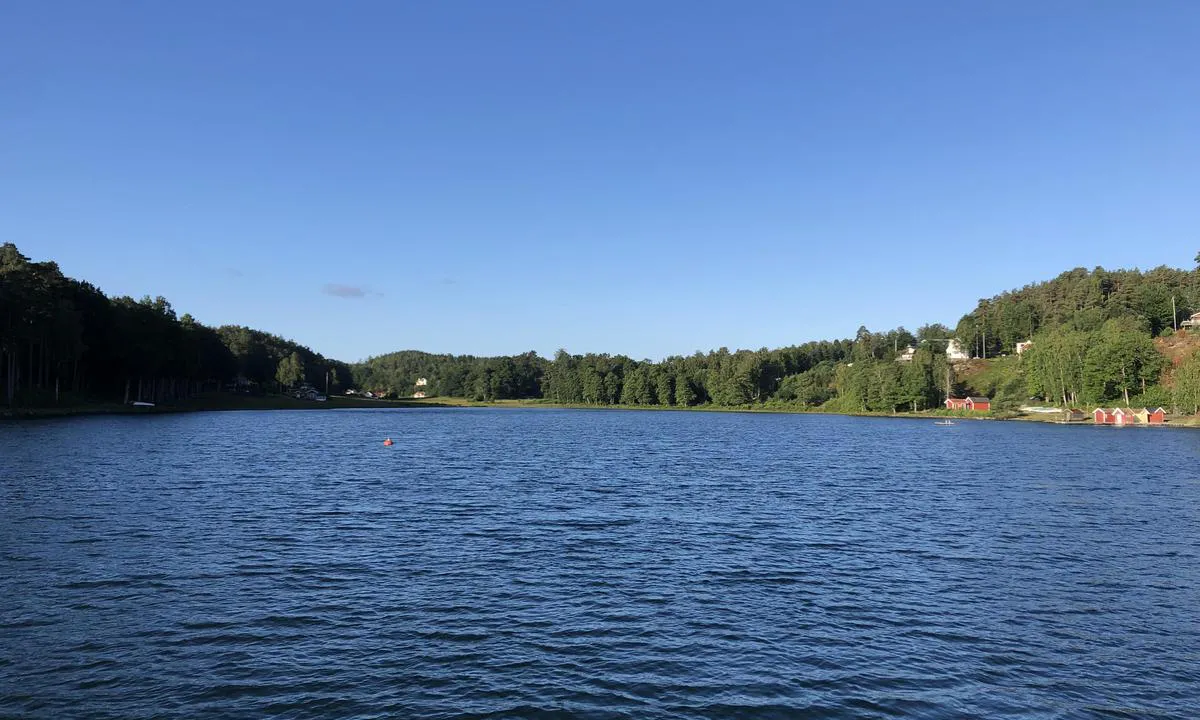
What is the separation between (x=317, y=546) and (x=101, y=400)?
14726cm

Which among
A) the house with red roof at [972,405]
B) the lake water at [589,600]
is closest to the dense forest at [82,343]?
the lake water at [589,600]

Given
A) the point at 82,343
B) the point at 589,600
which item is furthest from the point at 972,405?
the point at 82,343

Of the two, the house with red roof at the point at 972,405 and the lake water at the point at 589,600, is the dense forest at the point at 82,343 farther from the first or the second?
the house with red roof at the point at 972,405

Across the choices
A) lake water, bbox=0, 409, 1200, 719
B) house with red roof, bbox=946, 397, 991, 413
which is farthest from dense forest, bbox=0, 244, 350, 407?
house with red roof, bbox=946, 397, 991, 413

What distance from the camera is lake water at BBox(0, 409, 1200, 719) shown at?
15.0 metres

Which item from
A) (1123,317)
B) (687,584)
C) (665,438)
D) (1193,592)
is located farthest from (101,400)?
(1123,317)

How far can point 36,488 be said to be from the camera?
41031 mm

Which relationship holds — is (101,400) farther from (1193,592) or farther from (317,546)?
(1193,592)

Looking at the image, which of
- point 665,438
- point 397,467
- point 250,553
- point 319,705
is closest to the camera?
point 319,705

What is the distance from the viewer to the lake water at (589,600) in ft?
49.1

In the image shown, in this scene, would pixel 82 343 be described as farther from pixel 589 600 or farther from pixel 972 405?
pixel 972 405

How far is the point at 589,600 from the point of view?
2153cm

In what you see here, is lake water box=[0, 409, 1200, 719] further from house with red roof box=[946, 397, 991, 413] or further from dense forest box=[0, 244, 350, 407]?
house with red roof box=[946, 397, 991, 413]

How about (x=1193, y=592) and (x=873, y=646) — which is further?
(x=1193, y=592)
